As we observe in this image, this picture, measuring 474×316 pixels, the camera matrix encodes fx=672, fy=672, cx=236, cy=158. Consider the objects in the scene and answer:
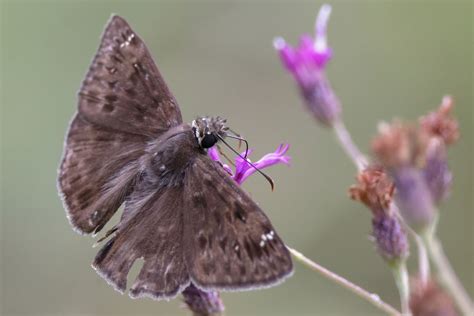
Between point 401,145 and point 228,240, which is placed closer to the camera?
point 401,145

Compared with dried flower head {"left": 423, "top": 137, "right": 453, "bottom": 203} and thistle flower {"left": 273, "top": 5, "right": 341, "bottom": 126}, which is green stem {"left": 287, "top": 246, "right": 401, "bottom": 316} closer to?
dried flower head {"left": 423, "top": 137, "right": 453, "bottom": 203}

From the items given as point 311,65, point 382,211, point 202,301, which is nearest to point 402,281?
point 382,211

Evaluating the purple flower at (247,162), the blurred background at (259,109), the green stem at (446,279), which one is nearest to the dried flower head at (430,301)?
the green stem at (446,279)

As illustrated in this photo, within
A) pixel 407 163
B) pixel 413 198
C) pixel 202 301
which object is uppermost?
pixel 407 163

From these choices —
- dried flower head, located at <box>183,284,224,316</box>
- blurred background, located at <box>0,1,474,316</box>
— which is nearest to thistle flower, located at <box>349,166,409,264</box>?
dried flower head, located at <box>183,284,224,316</box>

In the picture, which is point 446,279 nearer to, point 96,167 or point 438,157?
point 438,157

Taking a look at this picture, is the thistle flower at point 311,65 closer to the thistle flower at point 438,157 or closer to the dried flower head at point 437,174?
the thistle flower at point 438,157
